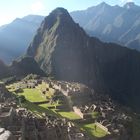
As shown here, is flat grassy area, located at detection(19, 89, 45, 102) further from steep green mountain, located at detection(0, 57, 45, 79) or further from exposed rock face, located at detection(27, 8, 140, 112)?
exposed rock face, located at detection(27, 8, 140, 112)

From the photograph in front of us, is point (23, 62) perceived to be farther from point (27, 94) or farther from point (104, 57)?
point (104, 57)

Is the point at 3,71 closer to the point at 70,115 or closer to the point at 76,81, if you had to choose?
the point at 76,81

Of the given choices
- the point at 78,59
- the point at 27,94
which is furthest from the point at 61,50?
the point at 27,94

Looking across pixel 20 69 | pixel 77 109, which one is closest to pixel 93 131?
pixel 77 109

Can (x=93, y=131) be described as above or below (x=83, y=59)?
below

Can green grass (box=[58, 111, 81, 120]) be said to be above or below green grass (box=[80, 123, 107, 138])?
above

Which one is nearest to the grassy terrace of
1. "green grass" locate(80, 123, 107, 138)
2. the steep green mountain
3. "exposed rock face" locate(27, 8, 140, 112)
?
"green grass" locate(80, 123, 107, 138)

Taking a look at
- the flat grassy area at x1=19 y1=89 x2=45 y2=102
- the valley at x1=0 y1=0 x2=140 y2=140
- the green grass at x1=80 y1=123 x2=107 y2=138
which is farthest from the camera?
the flat grassy area at x1=19 y1=89 x2=45 y2=102
